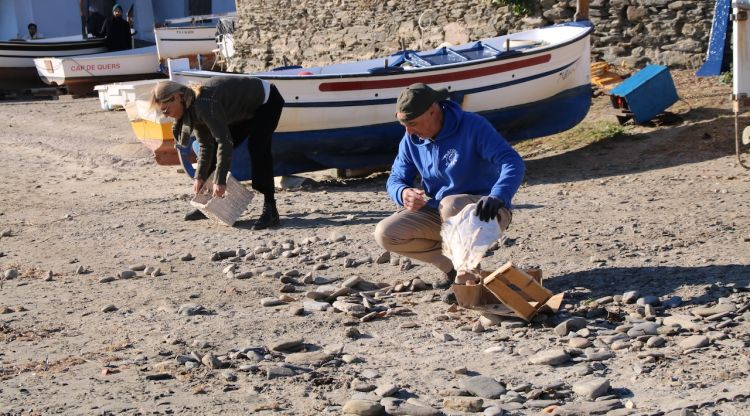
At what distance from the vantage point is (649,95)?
12.4m

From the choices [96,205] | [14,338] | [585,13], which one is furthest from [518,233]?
[585,13]

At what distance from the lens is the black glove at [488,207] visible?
20.2ft

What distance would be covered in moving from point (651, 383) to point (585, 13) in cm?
1010

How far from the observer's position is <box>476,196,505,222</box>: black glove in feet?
20.2

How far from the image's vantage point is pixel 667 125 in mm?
12500

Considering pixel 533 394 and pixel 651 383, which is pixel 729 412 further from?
pixel 533 394

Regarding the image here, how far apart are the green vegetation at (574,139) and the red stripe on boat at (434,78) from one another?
1145 mm

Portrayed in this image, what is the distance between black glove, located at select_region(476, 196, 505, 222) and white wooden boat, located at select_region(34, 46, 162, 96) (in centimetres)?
1960

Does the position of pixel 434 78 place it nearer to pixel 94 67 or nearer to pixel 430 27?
pixel 430 27

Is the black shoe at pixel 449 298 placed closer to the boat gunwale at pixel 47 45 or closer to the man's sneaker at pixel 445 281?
the man's sneaker at pixel 445 281

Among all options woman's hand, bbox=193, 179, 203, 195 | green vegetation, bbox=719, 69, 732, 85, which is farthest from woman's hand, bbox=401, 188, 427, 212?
green vegetation, bbox=719, 69, 732, 85

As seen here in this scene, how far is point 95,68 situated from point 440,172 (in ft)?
63.4

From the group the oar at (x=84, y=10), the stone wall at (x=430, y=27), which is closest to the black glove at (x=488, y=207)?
the stone wall at (x=430, y=27)

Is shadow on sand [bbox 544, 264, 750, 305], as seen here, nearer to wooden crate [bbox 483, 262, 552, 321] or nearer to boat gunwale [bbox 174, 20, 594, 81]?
wooden crate [bbox 483, 262, 552, 321]
